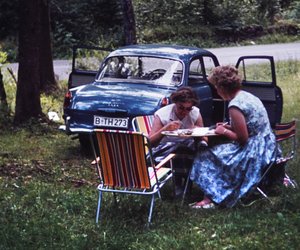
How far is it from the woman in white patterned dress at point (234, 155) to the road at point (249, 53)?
579 inches

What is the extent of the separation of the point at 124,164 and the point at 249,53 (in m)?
20.4

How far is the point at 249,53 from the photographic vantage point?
25906 mm

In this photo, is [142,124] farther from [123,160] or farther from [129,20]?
[129,20]

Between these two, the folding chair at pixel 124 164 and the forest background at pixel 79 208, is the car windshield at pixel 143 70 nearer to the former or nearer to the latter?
the forest background at pixel 79 208

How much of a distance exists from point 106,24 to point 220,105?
71.3ft

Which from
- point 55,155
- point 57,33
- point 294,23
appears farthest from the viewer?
point 294,23

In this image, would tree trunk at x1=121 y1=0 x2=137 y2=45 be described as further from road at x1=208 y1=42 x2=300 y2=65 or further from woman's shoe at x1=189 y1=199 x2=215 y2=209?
road at x1=208 y1=42 x2=300 y2=65

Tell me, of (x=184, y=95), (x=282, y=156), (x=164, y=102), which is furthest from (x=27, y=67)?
(x=282, y=156)

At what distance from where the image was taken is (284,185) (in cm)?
693

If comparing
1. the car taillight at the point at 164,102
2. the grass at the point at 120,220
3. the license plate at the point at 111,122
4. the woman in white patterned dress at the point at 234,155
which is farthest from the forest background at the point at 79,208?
the car taillight at the point at 164,102

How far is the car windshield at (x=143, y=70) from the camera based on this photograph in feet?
33.2

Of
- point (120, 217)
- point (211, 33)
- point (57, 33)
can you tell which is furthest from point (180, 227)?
point (211, 33)

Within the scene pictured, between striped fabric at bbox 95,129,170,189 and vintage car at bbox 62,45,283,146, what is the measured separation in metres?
3.02

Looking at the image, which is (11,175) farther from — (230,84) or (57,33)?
(57,33)
